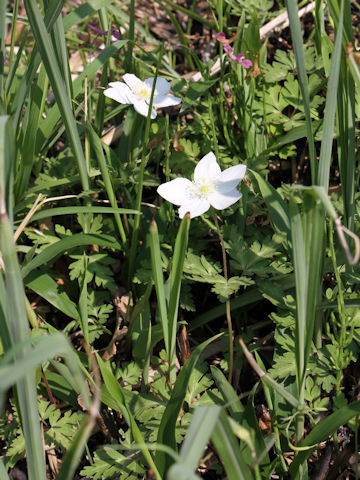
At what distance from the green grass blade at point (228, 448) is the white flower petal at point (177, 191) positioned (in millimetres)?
705

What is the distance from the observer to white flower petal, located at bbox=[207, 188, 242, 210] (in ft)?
4.83

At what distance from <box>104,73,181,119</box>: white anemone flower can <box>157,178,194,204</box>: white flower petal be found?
0.30 metres

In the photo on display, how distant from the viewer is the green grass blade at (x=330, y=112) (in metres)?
1.15

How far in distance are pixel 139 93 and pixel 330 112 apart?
0.83m

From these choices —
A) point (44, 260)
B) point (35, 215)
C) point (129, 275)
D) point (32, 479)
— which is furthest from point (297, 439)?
point (35, 215)

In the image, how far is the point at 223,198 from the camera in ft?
4.92

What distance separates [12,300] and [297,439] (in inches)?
29.5

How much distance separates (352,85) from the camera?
1.37 metres

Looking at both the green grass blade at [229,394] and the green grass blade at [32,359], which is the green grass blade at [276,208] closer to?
the green grass blade at [229,394]

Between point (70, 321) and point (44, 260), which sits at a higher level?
point (44, 260)

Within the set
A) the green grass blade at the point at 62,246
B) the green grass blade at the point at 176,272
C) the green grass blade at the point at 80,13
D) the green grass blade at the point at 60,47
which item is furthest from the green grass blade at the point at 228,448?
the green grass blade at the point at 80,13

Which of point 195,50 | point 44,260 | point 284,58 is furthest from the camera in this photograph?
point 195,50

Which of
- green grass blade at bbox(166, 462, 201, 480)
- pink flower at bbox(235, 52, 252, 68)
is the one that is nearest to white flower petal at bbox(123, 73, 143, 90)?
pink flower at bbox(235, 52, 252, 68)

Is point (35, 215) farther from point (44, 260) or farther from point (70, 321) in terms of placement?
point (70, 321)
